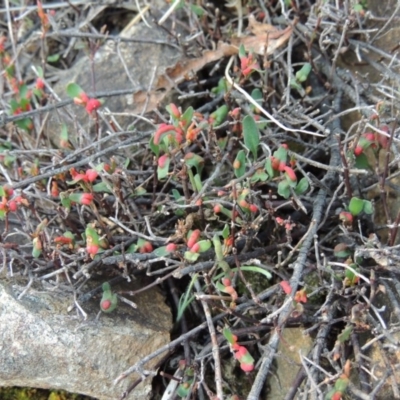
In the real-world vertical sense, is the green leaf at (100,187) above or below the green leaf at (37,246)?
above

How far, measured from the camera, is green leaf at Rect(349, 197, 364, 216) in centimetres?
173

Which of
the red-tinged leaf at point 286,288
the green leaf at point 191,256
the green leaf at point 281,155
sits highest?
the green leaf at point 281,155

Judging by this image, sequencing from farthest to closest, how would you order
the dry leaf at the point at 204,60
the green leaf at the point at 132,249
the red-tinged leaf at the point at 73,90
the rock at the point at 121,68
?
the rock at the point at 121,68 < the dry leaf at the point at 204,60 < the red-tinged leaf at the point at 73,90 < the green leaf at the point at 132,249

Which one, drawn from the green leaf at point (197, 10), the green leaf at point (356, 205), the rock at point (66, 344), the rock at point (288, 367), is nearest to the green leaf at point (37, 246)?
the rock at point (66, 344)

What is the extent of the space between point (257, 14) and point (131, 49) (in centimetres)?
52

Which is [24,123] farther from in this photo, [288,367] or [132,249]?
[288,367]

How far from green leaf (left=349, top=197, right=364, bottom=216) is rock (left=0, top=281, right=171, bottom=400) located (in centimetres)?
67

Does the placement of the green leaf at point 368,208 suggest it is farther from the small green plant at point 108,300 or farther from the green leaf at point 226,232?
the small green plant at point 108,300

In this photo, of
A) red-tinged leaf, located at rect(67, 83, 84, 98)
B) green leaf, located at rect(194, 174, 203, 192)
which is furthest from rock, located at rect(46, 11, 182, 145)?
green leaf, located at rect(194, 174, 203, 192)

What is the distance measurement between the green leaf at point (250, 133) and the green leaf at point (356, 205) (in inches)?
12.5

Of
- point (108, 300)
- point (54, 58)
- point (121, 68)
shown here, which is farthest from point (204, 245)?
point (54, 58)

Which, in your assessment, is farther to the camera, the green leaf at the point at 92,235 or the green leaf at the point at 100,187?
the green leaf at the point at 100,187

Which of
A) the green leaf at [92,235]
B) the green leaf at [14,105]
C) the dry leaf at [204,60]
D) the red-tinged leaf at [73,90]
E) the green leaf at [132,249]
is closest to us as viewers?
the green leaf at [92,235]

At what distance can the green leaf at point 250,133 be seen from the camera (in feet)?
5.82
